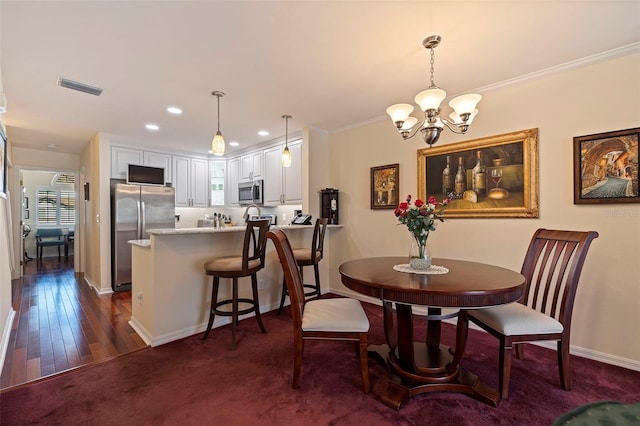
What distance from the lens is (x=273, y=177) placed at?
15.5 ft

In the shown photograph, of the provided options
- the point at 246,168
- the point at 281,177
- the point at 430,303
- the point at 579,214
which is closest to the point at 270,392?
the point at 430,303

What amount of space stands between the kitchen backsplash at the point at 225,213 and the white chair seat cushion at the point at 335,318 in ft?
9.66

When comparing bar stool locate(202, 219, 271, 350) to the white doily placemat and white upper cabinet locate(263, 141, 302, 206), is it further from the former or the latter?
white upper cabinet locate(263, 141, 302, 206)

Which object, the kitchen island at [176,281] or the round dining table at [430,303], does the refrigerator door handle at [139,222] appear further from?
the round dining table at [430,303]

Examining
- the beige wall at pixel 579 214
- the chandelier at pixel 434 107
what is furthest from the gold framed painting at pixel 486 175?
the chandelier at pixel 434 107

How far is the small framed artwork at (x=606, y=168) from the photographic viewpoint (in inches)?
83.4

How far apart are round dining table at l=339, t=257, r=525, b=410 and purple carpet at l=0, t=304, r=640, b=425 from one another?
0.26 feet

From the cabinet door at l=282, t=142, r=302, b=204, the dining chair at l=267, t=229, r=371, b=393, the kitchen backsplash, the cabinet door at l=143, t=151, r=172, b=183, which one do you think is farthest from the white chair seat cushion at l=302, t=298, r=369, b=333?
the cabinet door at l=143, t=151, r=172, b=183

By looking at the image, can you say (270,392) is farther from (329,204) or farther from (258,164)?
(258,164)

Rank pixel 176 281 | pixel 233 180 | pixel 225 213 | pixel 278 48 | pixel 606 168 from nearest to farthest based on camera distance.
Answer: pixel 278 48, pixel 606 168, pixel 176 281, pixel 233 180, pixel 225 213

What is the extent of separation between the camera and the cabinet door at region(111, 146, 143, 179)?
4.44 meters

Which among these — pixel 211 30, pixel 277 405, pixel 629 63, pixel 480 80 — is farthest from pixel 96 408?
pixel 629 63

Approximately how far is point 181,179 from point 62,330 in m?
3.03

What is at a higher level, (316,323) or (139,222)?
(139,222)
